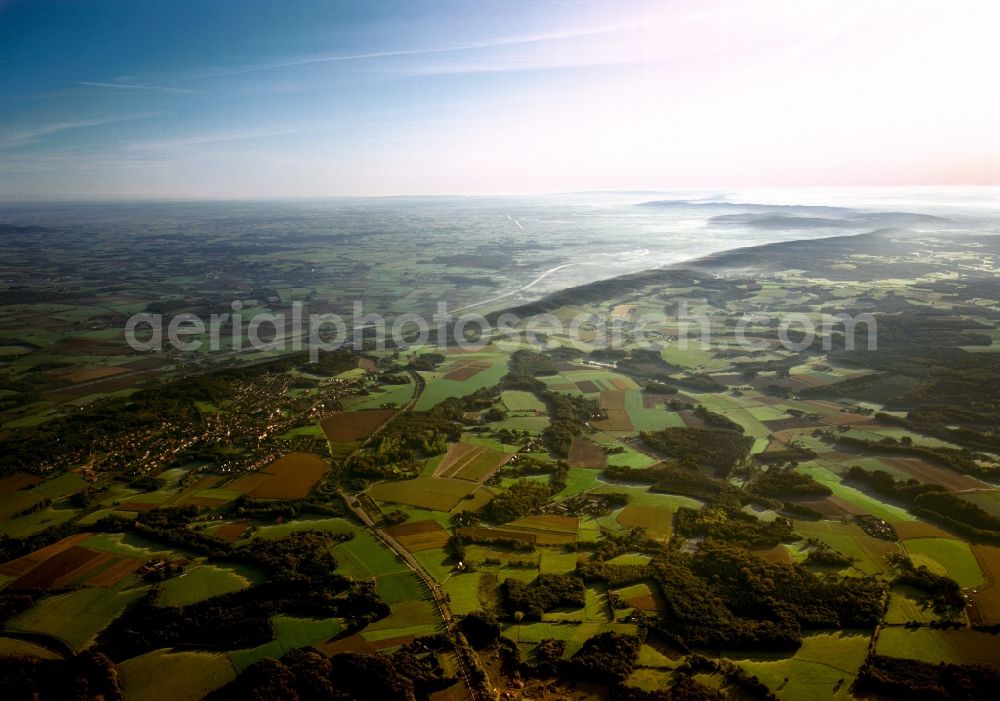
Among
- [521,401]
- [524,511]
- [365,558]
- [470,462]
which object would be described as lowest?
[365,558]

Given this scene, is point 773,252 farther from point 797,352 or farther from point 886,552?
point 886,552

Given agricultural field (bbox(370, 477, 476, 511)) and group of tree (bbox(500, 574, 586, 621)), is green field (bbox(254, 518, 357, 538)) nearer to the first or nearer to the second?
agricultural field (bbox(370, 477, 476, 511))

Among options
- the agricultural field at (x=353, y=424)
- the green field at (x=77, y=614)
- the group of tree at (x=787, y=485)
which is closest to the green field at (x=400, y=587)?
the green field at (x=77, y=614)

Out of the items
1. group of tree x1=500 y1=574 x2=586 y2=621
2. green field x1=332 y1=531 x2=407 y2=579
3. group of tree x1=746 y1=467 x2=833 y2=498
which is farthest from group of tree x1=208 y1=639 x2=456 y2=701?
group of tree x1=746 y1=467 x2=833 y2=498

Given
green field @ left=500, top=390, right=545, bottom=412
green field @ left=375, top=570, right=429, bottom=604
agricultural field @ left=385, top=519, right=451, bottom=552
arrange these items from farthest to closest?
green field @ left=500, top=390, right=545, bottom=412 < agricultural field @ left=385, top=519, right=451, bottom=552 < green field @ left=375, top=570, right=429, bottom=604

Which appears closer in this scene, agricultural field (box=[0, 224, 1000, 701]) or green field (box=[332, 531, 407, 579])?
agricultural field (box=[0, 224, 1000, 701])

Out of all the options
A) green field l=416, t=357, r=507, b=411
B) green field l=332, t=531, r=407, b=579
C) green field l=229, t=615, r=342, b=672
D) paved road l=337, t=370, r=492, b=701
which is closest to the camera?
paved road l=337, t=370, r=492, b=701

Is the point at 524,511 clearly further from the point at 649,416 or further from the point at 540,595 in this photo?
the point at 649,416

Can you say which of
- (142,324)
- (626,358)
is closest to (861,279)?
(626,358)

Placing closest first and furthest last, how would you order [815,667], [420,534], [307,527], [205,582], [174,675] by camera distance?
1. [174,675]
2. [815,667]
3. [205,582]
4. [420,534]
5. [307,527]

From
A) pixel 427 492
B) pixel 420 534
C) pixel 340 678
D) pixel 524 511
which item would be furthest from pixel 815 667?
pixel 427 492

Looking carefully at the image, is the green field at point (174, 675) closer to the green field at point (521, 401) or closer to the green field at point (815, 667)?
the green field at point (815, 667)

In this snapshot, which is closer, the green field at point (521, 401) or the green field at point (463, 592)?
the green field at point (463, 592)
